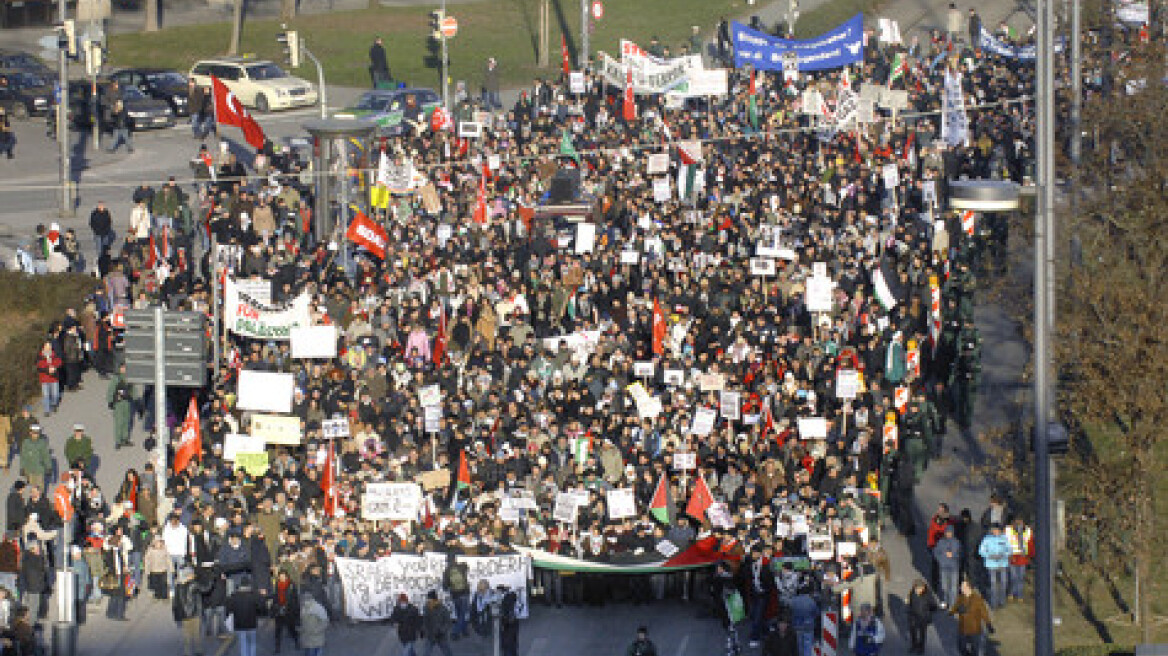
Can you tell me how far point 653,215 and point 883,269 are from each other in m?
5.73

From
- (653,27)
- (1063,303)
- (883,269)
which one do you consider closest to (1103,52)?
(883,269)

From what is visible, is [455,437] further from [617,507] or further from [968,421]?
[968,421]

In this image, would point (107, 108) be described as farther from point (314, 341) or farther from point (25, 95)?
point (314, 341)

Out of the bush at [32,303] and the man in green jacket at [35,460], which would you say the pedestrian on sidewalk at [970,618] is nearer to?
the man in green jacket at [35,460]

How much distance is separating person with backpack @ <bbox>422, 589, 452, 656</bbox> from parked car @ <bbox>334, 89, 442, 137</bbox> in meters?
21.0

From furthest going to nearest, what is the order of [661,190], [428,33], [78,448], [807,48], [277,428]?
1. [428,33]
2. [807,48]
3. [661,190]
4. [78,448]
5. [277,428]

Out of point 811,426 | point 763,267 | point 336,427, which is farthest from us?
point 763,267

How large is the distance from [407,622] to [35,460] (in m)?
8.03

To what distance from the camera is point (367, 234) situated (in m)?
39.8

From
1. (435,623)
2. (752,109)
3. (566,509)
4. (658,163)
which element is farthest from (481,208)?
(435,623)

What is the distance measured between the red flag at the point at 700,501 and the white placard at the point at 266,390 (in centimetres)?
700

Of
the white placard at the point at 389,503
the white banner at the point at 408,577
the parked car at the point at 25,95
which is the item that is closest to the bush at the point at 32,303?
the white placard at the point at 389,503

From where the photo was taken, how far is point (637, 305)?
37469 mm

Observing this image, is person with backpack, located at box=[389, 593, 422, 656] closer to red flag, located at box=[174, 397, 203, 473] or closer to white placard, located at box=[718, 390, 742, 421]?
red flag, located at box=[174, 397, 203, 473]
